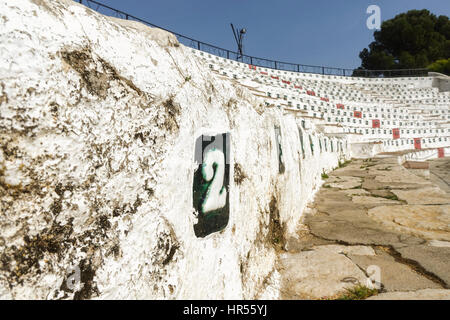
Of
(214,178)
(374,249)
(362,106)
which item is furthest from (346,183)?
(362,106)

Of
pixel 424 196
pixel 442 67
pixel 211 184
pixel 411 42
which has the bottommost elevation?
pixel 424 196

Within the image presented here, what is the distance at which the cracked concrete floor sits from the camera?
1.45 m

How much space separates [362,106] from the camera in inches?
682

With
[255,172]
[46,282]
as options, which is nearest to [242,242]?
[255,172]

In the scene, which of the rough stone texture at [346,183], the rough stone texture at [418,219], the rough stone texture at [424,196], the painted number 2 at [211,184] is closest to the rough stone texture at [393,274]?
the rough stone texture at [418,219]

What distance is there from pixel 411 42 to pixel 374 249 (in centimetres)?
3810

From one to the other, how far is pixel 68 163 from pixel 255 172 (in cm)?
111

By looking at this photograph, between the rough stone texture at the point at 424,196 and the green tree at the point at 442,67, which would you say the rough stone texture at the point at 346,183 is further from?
the green tree at the point at 442,67

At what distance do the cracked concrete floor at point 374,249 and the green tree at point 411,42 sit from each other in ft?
110

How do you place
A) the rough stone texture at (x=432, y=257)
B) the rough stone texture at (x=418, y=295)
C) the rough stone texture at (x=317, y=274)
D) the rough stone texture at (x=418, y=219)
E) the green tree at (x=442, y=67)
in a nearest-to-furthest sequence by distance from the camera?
the rough stone texture at (x=418, y=295)
the rough stone texture at (x=317, y=274)
the rough stone texture at (x=432, y=257)
the rough stone texture at (x=418, y=219)
the green tree at (x=442, y=67)

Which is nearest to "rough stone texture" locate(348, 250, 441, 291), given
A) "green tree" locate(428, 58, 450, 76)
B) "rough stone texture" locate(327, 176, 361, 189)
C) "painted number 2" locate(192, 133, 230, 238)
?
"painted number 2" locate(192, 133, 230, 238)

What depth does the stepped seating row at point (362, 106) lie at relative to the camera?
466 inches

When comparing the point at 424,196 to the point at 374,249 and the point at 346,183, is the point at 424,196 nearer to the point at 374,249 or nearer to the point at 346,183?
the point at 346,183
